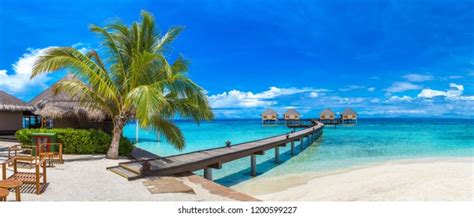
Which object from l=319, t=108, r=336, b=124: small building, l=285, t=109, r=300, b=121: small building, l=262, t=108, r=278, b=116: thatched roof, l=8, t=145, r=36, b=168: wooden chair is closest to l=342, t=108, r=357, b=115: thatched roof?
l=319, t=108, r=336, b=124: small building

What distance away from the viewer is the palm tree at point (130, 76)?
5.97 meters

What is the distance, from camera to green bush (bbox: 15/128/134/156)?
726cm

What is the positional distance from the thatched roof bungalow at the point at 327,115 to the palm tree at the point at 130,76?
37.5 meters

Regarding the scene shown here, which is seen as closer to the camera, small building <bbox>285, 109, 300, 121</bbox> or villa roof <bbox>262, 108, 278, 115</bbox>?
small building <bbox>285, 109, 300, 121</bbox>

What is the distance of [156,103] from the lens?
5.18m

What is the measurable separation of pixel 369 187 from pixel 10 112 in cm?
1429

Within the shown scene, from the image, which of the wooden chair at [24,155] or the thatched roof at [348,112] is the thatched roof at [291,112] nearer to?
the thatched roof at [348,112]

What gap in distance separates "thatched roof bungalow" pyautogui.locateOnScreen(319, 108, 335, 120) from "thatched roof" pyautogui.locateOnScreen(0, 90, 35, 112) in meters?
36.4

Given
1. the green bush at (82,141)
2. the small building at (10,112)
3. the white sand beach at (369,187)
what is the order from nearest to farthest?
1. the white sand beach at (369,187)
2. the green bush at (82,141)
3. the small building at (10,112)

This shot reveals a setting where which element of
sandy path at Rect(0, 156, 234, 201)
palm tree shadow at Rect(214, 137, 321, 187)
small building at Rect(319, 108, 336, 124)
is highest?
small building at Rect(319, 108, 336, 124)

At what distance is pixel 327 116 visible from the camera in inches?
1644

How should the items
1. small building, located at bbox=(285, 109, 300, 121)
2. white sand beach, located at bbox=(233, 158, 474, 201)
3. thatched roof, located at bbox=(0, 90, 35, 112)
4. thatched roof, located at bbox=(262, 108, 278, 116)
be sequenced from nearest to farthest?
white sand beach, located at bbox=(233, 158, 474, 201) < thatched roof, located at bbox=(0, 90, 35, 112) < small building, located at bbox=(285, 109, 300, 121) < thatched roof, located at bbox=(262, 108, 278, 116)

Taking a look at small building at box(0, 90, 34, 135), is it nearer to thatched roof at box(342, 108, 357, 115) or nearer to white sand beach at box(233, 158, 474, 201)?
white sand beach at box(233, 158, 474, 201)

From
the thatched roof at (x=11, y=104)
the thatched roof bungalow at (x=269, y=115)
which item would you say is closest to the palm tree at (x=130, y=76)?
the thatched roof at (x=11, y=104)
